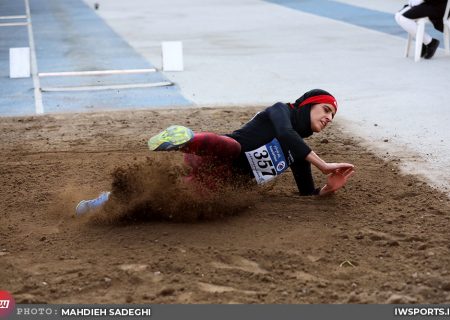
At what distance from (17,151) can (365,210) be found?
136 inches

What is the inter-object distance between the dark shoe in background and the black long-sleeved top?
6.60 metres

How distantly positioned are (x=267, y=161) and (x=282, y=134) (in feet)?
0.88

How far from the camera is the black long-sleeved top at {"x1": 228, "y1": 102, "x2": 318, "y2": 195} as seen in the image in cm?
531

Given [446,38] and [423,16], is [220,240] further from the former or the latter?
[446,38]

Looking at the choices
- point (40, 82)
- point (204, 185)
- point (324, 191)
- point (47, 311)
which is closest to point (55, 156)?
point (204, 185)

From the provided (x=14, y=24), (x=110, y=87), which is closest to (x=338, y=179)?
(x=110, y=87)

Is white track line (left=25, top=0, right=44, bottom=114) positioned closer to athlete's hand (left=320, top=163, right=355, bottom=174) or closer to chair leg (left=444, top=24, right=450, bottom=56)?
athlete's hand (left=320, top=163, right=355, bottom=174)

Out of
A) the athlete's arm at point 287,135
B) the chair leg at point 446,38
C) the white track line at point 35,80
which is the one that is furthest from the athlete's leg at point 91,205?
the chair leg at point 446,38

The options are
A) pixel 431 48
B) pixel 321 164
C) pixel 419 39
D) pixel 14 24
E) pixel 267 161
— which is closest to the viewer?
pixel 321 164

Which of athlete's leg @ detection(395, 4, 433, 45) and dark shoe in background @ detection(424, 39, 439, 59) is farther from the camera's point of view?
dark shoe in background @ detection(424, 39, 439, 59)

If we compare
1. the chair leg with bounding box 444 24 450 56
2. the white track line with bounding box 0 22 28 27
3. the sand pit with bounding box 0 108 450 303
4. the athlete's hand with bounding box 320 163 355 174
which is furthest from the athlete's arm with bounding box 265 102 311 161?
the white track line with bounding box 0 22 28 27

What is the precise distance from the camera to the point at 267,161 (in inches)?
213

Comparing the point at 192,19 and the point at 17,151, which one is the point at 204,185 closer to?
the point at 17,151

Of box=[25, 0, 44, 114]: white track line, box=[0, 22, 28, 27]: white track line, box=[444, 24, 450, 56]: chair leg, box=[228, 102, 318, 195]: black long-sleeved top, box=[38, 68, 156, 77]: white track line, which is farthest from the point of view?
box=[0, 22, 28, 27]: white track line
